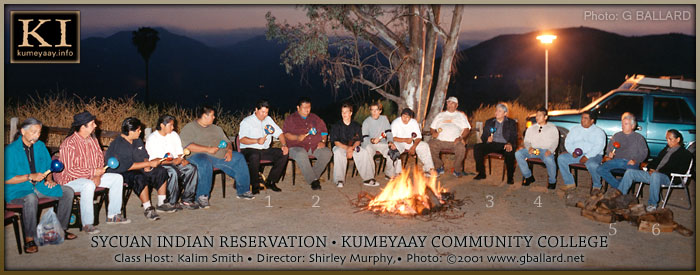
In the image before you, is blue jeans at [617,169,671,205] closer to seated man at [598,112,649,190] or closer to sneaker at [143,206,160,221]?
seated man at [598,112,649,190]

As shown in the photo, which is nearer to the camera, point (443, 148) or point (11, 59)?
point (11, 59)

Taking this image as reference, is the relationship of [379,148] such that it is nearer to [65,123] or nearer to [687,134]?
[687,134]

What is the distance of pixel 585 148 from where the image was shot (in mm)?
8547

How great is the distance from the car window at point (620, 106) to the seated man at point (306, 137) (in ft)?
17.1

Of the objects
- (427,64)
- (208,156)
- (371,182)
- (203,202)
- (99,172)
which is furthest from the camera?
(427,64)

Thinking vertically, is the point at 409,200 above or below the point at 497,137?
below

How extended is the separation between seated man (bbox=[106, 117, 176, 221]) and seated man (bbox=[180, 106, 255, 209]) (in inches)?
29.0

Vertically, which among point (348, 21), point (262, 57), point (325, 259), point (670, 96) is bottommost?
point (325, 259)

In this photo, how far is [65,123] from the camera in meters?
11.6

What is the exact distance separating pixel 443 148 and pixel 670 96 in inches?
158

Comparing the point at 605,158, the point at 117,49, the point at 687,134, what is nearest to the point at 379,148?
the point at 605,158

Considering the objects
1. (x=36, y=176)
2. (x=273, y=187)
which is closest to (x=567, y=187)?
(x=273, y=187)

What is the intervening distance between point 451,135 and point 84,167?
6.08 metres

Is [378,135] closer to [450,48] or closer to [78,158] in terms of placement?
[450,48]
